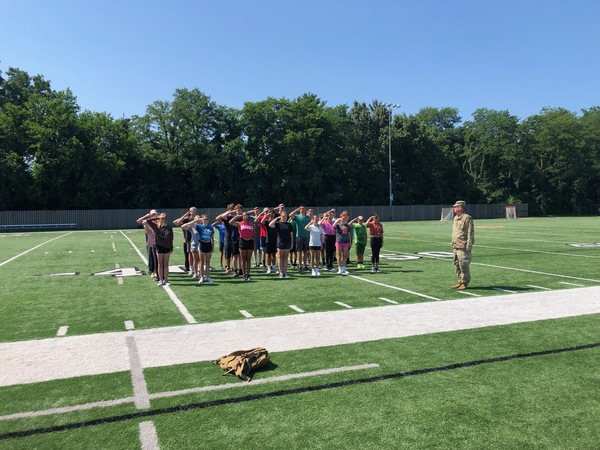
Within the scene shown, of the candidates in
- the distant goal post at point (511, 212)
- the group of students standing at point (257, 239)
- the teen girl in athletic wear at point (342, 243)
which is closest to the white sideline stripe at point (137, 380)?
the group of students standing at point (257, 239)

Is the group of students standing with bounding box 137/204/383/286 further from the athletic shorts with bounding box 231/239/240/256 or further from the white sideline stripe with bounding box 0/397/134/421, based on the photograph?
the white sideline stripe with bounding box 0/397/134/421

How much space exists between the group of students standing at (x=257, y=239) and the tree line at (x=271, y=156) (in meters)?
46.8

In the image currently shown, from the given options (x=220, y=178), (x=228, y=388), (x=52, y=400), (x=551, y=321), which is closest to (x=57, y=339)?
(x=52, y=400)

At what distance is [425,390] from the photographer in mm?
4816

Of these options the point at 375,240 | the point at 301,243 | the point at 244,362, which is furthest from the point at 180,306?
the point at 375,240

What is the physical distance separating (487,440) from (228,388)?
253 centimetres

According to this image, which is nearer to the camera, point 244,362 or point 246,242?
point 244,362

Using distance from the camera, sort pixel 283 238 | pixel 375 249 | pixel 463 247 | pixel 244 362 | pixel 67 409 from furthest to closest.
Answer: pixel 375 249 → pixel 283 238 → pixel 463 247 → pixel 244 362 → pixel 67 409

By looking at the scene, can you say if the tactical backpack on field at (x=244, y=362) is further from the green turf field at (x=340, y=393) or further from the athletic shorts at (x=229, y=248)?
the athletic shorts at (x=229, y=248)

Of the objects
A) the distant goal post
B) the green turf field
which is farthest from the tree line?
the green turf field

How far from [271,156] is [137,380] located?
60.9 m

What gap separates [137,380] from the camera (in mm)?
5195

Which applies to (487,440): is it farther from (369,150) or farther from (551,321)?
(369,150)

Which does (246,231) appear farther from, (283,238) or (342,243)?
(342,243)
